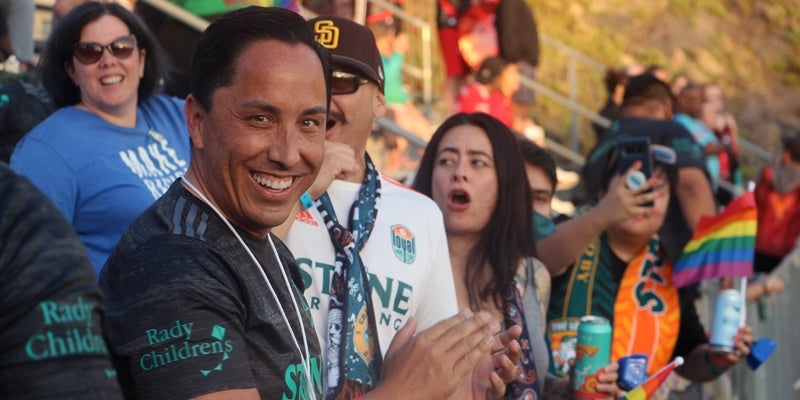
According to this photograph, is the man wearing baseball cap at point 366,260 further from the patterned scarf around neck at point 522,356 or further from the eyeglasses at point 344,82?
the patterned scarf around neck at point 522,356

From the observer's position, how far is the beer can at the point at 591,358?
412 cm

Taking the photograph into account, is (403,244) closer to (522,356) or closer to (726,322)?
(522,356)

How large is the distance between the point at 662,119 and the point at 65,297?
19.8ft

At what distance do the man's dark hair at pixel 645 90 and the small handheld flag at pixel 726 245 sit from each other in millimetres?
1761

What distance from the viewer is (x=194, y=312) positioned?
7.52 feet

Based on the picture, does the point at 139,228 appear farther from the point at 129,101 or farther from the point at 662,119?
the point at 662,119

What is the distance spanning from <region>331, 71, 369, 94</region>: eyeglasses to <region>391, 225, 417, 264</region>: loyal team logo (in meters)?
0.47

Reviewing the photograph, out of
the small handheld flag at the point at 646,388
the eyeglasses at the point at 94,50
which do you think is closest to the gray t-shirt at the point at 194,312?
the small handheld flag at the point at 646,388

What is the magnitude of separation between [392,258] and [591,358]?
954 mm

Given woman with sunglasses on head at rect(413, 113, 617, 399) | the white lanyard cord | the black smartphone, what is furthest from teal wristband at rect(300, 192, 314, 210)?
the black smartphone

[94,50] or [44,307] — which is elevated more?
[94,50]

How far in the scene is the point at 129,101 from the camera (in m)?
4.64

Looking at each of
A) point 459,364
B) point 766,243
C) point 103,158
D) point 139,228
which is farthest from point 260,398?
point 766,243

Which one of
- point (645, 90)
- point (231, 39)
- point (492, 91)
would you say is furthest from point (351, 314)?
point (492, 91)
